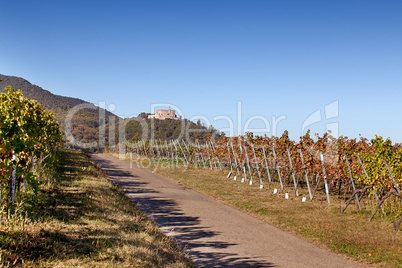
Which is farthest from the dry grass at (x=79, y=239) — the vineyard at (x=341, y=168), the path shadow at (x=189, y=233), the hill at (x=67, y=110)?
the hill at (x=67, y=110)

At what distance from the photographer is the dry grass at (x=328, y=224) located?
20.0ft

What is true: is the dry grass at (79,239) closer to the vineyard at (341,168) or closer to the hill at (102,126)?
the vineyard at (341,168)

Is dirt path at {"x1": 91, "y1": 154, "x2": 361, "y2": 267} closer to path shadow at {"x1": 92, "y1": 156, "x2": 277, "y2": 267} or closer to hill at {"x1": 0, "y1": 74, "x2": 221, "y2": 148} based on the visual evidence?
path shadow at {"x1": 92, "y1": 156, "x2": 277, "y2": 267}

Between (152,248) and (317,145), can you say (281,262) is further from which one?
(317,145)

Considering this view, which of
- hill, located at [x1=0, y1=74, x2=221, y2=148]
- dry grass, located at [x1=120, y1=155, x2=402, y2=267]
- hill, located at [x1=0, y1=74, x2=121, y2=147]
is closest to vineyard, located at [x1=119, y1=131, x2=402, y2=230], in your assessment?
dry grass, located at [x1=120, y1=155, x2=402, y2=267]

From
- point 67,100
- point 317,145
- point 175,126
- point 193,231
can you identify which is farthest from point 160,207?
point 67,100

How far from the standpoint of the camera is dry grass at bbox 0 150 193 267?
4.09 m

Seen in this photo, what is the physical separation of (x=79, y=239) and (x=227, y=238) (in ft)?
10.3

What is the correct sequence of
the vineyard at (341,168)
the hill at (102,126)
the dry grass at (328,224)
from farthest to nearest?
the hill at (102,126)
the vineyard at (341,168)
the dry grass at (328,224)

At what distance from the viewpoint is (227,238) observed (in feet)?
22.2

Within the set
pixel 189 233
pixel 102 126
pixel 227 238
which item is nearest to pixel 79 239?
pixel 189 233

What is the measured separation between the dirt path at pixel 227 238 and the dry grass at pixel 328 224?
0.39m

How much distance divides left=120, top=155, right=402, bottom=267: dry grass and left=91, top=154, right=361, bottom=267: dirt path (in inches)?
15.3

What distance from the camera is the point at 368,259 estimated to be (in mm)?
5738
